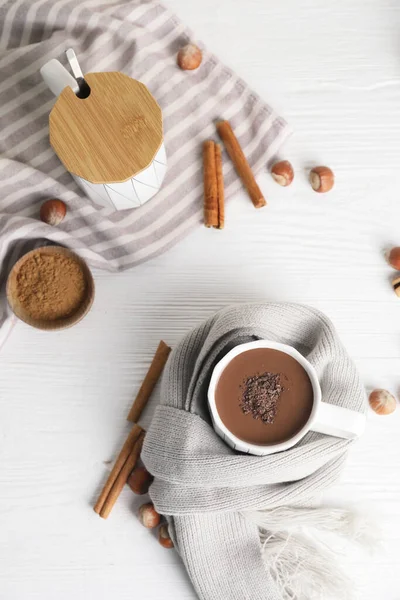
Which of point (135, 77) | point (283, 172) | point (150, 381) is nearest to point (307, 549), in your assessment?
point (150, 381)

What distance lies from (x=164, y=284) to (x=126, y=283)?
0.18ft

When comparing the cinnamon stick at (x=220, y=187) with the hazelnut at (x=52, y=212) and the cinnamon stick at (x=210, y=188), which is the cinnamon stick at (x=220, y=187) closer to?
the cinnamon stick at (x=210, y=188)

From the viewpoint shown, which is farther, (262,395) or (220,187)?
(220,187)

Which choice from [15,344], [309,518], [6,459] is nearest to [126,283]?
[15,344]

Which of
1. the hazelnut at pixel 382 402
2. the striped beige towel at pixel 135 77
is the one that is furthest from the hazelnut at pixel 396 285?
the striped beige towel at pixel 135 77

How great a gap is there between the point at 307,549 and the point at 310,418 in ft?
0.84

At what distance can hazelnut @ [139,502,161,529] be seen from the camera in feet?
2.80

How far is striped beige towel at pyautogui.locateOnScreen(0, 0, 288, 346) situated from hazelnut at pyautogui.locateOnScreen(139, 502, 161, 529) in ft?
1.10

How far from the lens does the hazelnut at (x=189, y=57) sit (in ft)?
3.13

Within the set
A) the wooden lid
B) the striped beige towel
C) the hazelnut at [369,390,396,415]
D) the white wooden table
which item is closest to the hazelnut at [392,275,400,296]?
the white wooden table

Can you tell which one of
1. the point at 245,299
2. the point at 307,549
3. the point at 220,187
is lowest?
the point at 307,549

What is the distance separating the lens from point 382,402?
887mm

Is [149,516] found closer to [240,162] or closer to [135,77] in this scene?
[240,162]

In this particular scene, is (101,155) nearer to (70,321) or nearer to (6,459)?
(70,321)
